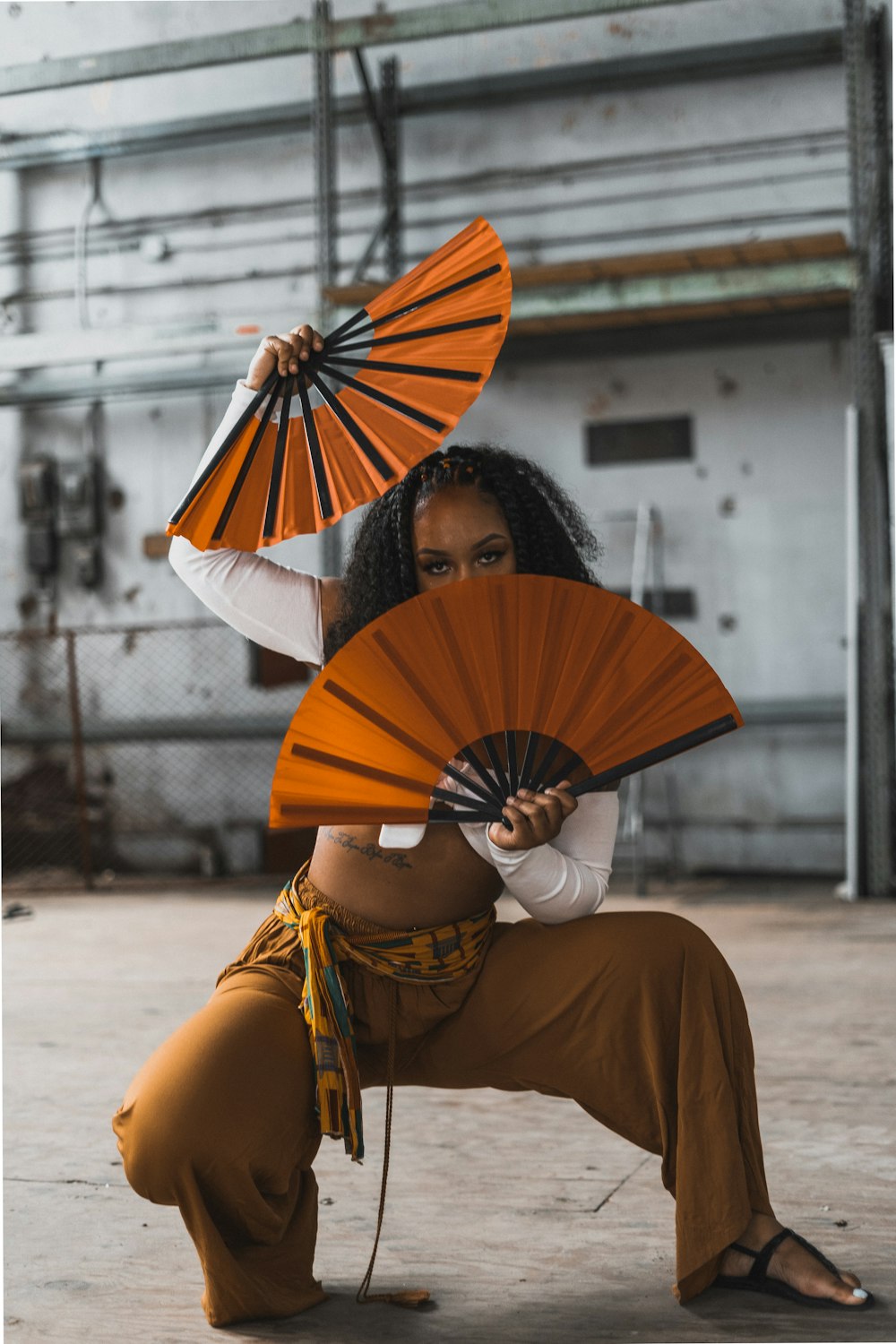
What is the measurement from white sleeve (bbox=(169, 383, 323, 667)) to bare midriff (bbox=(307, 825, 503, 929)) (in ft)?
0.89

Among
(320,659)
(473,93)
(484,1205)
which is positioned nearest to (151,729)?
(473,93)

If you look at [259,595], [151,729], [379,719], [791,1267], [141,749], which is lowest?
[791,1267]

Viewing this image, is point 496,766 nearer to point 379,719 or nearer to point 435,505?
point 379,719

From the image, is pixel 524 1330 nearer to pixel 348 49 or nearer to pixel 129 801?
pixel 348 49

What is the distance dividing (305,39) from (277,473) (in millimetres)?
4649

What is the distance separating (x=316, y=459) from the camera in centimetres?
179

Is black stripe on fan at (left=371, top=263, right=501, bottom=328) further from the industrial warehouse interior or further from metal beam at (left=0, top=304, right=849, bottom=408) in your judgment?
metal beam at (left=0, top=304, right=849, bottom=408)

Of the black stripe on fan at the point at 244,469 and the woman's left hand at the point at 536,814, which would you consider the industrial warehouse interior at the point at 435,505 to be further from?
the woman's left hand at the point at 536,814

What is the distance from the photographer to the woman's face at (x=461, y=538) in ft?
5.66

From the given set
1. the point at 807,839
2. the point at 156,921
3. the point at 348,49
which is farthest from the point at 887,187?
the point at 156,921

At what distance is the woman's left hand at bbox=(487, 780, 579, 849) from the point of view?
152cm

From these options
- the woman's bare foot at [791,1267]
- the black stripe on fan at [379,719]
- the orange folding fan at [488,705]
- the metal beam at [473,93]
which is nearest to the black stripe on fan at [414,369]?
the orange folding fan at [488,705]

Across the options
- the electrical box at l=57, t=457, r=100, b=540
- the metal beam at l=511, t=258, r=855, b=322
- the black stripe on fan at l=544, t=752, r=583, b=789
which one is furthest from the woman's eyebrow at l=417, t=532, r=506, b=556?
the electrical box at l=57, t=457, r=100, b=540

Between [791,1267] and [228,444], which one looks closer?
[791,1267]
